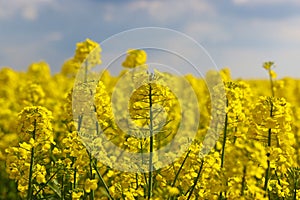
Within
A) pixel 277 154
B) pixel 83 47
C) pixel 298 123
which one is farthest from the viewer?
pixel 298 123

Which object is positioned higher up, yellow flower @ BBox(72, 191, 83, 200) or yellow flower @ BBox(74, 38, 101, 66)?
yellow flower @ BBox(74, 38, 101, 66)

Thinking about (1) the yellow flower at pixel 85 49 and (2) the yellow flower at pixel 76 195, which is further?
(1) the yellow flower at pixel 85 49

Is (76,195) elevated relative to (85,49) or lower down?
lower down

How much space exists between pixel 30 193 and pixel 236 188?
1.94m

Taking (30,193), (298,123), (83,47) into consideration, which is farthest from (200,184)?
(298,123)

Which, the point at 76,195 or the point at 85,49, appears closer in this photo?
the point at 76,195

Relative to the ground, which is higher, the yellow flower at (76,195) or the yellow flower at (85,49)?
the yellow flower at (85,49)

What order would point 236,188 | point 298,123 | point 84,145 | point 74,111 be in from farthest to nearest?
point 298,123, point 74,111, point 84,145, point 236,188

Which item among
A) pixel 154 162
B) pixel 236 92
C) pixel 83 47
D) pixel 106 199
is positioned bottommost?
pixel 106 199

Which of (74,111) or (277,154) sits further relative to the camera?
(74,111)

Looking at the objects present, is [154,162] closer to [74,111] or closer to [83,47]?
[74,111]

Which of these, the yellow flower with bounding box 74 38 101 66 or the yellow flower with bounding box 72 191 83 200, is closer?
the yellow flower with bounding box 72 191 83 200

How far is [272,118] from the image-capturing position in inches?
170

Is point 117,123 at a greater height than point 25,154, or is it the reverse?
point 117,123
